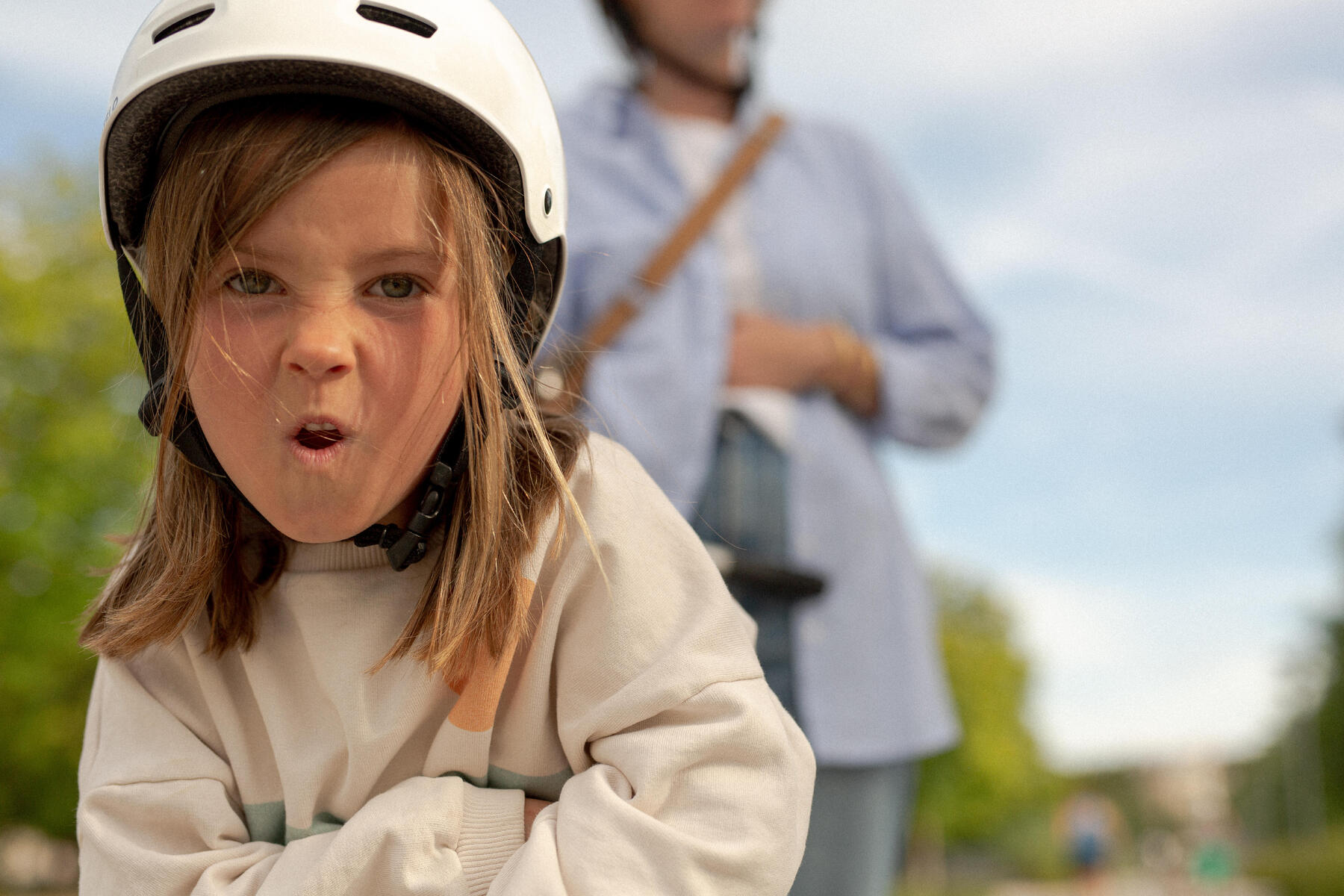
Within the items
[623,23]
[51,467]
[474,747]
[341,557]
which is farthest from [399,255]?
[51,467]

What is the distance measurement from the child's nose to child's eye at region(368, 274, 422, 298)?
0.06 m

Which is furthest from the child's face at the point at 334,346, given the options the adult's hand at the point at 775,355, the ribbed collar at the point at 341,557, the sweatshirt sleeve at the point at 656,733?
the adult's hand at the point at 775,355

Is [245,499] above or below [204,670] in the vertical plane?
above

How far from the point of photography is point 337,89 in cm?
140

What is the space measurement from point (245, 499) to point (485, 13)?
72 cm

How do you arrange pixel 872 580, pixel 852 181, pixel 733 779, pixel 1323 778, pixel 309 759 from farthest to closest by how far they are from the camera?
1. pixel 1323 778
2. pixel 852 181
3. pixel 872 580
4. pixel 309 759
5. pixel 733 779

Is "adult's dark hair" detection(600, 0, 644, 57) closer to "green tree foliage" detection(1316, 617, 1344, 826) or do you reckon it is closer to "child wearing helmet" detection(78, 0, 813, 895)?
"child wearing helmet" detection(78, 0, 813, 895)

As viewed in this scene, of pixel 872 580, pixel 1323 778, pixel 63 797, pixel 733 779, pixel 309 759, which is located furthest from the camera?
pixel 1323 778

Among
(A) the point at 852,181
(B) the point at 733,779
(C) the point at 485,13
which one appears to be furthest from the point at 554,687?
(A) the point at 852,181

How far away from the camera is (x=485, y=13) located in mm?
1600

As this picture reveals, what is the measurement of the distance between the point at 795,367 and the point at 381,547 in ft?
4.11

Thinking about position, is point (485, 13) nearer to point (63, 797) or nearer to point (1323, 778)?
point (63, 797)

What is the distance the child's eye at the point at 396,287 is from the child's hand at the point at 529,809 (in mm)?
656

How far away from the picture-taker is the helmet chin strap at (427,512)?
57.1 inches
